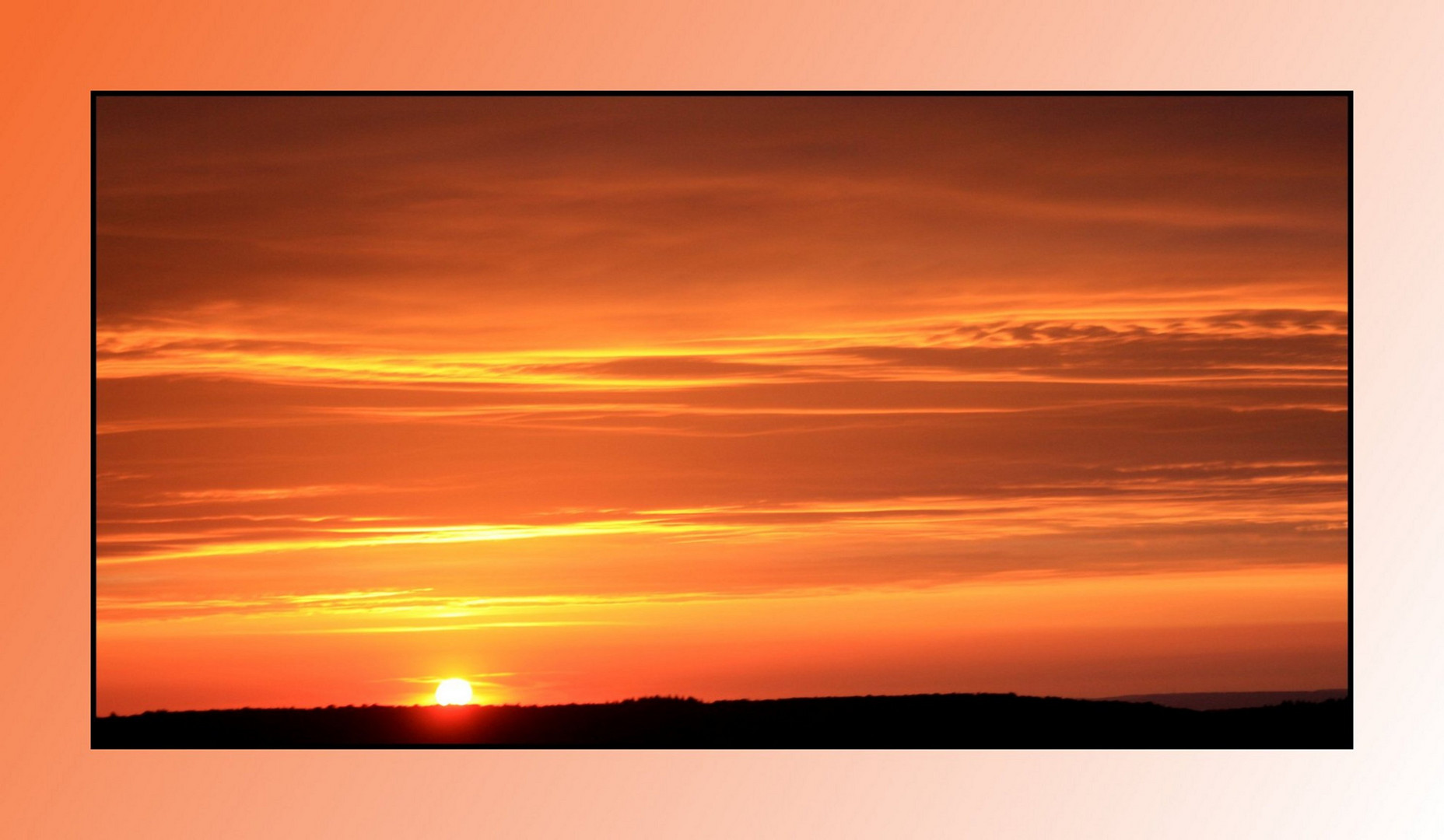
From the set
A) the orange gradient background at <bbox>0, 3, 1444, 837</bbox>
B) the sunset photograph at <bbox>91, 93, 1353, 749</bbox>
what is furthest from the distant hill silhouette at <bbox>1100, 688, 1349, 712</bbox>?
the orange gradient background at <bbox>0, 3, 1444, 837</bbox>

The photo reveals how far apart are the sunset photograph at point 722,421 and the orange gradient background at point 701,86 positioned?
0.07 m

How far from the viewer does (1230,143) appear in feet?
12.5

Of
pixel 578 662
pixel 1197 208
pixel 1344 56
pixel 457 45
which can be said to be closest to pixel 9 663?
pixel 578 662

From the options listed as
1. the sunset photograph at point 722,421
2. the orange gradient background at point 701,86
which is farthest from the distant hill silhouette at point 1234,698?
the orange gradient background at point 701,86

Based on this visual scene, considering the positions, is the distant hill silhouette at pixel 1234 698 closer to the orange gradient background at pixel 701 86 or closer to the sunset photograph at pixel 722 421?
the sunset photograph at pixel 722 421

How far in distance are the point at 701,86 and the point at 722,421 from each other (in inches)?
35.1

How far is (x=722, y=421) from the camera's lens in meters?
3.78

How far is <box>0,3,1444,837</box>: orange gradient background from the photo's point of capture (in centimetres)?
372

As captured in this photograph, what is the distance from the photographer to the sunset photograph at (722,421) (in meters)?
3.74

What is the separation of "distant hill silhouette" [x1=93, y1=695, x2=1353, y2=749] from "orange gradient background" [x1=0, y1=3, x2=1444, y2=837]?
0.05 m

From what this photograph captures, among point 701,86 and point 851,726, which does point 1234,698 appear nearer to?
point 851,726

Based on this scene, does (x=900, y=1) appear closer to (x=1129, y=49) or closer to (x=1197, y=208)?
(x=1129, y=49)

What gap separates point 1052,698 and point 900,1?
1.88m

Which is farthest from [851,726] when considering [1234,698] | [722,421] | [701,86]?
[701,86]
